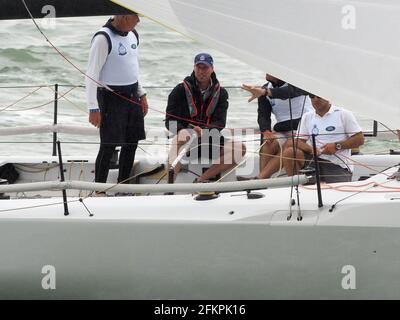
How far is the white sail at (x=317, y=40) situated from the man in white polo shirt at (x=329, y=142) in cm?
151

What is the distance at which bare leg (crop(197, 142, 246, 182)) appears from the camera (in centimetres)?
618

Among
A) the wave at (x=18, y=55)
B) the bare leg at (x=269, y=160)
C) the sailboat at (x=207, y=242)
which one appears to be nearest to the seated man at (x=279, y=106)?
the bare leg at (x=269, y=160)

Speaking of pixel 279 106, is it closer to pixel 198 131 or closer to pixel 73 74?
pixel 198 131

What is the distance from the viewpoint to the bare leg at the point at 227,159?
243 inches

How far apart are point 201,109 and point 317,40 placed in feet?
6.48

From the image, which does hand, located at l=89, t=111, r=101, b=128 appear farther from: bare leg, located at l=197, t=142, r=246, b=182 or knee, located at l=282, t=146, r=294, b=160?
knee, located at l=282, t=146, r=294, b=160

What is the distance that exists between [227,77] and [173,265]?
7472mm

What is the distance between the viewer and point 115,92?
6316 millimetres

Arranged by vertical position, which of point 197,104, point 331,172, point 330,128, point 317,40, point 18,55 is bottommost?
point 18,55

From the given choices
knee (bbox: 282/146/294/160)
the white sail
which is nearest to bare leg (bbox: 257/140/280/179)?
knee (bbox: 282/146/294/160)

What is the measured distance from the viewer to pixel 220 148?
249 inches

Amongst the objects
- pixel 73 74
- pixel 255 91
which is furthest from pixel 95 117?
pixel 73 74
